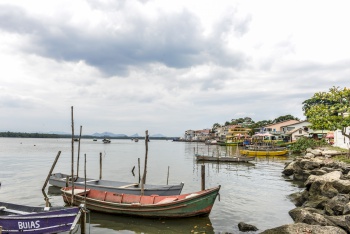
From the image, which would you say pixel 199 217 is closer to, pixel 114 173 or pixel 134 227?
pixel 134 227

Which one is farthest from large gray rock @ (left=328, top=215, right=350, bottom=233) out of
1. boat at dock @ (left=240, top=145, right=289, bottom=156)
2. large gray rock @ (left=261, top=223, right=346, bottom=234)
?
boat at dock @ (left=240, top=145, right=289, bottom=156)

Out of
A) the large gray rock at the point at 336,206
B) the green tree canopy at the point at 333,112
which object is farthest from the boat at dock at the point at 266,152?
the large gray rock at the point at 336,206

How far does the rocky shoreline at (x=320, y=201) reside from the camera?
11164 mm

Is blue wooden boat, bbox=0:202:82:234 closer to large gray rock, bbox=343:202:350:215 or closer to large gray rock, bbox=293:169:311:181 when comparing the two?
large gray rock, bbox=343:202:350:215

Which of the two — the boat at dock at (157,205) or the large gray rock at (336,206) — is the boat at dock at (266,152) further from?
the boat at dock at (157,205)

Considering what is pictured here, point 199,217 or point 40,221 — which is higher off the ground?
point 40,221

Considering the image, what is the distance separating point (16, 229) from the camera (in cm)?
1195

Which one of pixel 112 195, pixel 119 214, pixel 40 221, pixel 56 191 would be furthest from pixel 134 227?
pixel 56 191

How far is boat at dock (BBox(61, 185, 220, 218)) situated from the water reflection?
29 centimetres

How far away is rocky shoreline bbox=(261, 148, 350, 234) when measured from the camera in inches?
440

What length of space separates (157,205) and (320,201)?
9.98 meters

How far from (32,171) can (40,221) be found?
29665 mm

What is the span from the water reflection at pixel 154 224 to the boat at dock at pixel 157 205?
0.97 feet

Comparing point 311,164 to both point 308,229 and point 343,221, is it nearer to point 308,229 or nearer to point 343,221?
point 343,221
